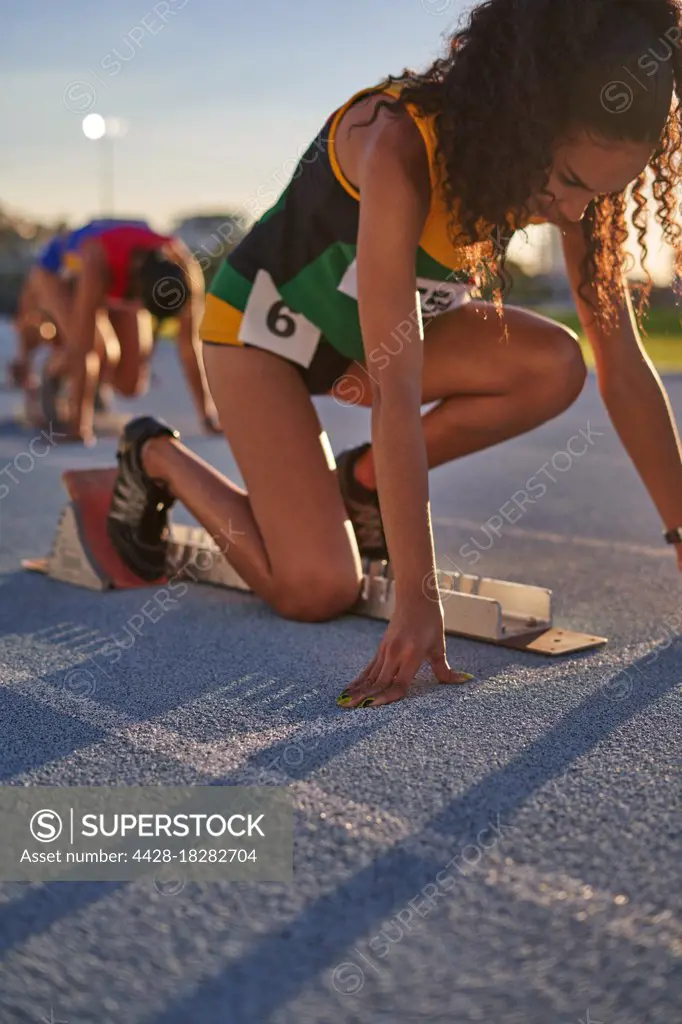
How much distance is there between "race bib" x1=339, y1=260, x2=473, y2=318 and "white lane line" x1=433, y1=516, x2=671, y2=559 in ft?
4.33

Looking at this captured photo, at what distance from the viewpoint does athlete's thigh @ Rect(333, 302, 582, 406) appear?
10.4ft

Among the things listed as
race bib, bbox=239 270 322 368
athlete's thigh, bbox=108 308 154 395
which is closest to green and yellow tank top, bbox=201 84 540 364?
race bib, bbox=239 270 322 368

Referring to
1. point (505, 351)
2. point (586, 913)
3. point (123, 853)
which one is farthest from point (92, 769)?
point (505, 351)

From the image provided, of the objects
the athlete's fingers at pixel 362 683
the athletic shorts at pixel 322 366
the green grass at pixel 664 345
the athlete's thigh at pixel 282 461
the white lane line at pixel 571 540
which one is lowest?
the green grass at pixel 664 345

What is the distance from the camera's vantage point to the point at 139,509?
135 inches

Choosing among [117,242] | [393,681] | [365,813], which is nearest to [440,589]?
[393,681]

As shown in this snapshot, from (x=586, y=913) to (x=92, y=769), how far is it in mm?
910

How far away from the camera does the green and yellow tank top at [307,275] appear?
9.48ft

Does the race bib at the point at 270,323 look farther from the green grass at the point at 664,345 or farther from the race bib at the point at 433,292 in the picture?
the green grass at the point at 664,345

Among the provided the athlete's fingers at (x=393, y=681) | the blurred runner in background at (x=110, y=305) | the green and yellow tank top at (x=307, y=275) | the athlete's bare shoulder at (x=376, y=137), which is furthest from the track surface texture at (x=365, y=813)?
the blurred runner in background at (x=110, y=305)

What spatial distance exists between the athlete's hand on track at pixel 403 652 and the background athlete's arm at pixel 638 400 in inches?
36.3

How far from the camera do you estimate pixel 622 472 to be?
20.1 feet

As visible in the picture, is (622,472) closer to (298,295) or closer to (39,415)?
(298,295)

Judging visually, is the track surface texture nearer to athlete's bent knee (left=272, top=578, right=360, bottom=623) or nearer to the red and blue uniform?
athlete's bent knee (left=272, top=578, right=360, bottom=623)
